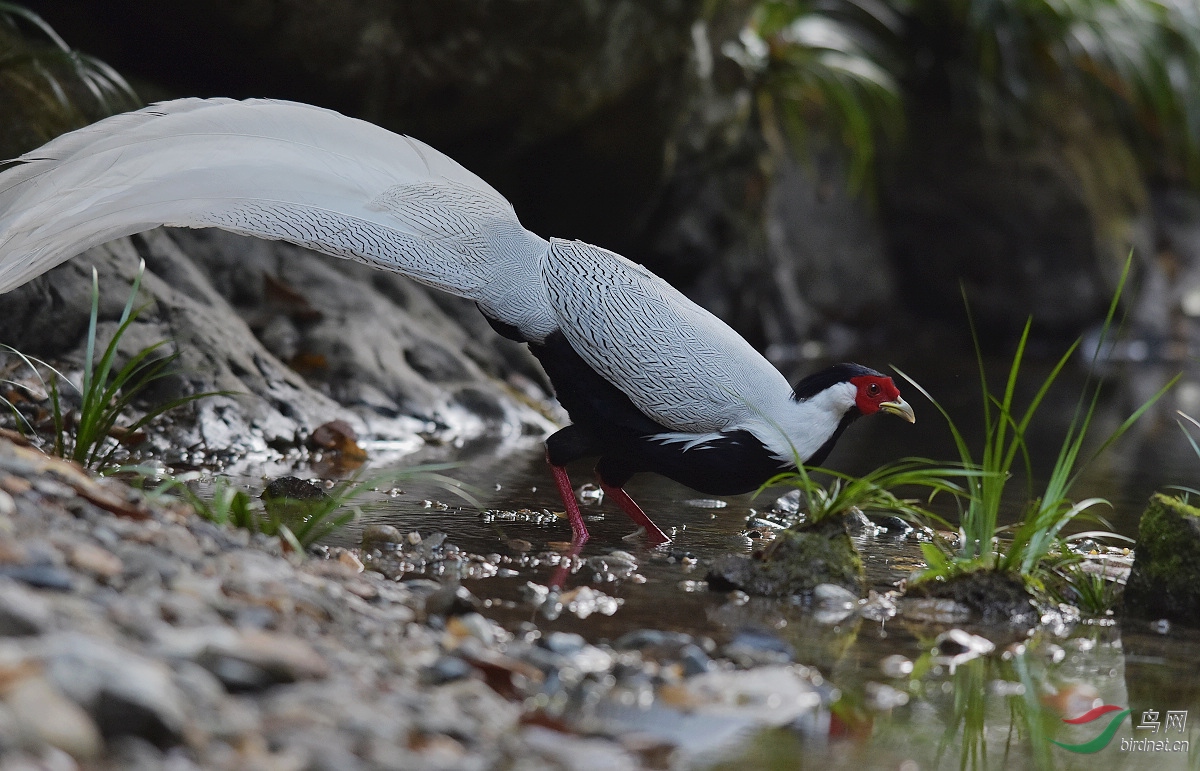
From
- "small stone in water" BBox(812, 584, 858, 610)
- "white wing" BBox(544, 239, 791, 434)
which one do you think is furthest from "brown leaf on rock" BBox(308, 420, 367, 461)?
"small stone in water" BBox(812, 584, 858, 610)

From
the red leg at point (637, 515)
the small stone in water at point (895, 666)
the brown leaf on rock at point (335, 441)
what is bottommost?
the brown leaf on rock at point (335, 441)

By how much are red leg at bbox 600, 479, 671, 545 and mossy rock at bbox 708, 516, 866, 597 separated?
0.61 m

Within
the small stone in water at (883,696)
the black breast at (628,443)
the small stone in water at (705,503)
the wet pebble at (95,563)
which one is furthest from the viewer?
the small stone in water at (705,503)

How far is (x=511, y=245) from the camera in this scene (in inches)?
144

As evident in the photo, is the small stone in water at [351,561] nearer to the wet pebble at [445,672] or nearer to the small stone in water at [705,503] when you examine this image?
the wet pebble at [445,672]

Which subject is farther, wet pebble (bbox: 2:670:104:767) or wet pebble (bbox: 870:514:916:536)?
wet pebble (bbox: 870:514:916:536)

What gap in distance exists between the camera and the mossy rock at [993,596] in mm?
2881

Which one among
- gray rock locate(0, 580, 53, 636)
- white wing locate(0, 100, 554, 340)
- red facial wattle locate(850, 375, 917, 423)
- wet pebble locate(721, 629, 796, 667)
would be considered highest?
white wing locate(0, 100, 554, 340)

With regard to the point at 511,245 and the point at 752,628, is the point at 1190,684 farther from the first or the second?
the point at 511,245

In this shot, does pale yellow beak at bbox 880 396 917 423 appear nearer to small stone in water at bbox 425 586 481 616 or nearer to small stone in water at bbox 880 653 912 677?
small stone in water at bbox 880 653 912 677

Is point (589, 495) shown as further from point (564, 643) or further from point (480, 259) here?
point (564, 643)

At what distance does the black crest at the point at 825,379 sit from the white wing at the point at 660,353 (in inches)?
2.1

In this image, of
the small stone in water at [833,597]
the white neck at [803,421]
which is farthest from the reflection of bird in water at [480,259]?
the small stone in water at [833,597]

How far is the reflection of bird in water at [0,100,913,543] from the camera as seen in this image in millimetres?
3213
